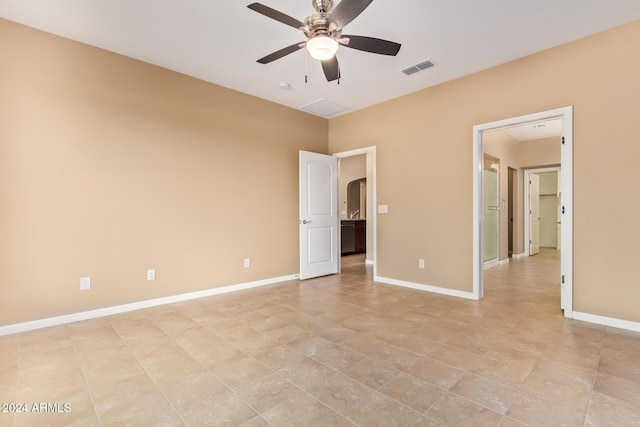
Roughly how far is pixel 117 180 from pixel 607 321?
17.3ft

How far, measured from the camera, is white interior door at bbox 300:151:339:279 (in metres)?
4.92

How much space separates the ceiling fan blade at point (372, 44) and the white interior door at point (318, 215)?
8.44 feet

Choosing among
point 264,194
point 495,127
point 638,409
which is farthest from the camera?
point 264,194

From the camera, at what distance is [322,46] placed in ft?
7.16

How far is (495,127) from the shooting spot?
361 centimetres

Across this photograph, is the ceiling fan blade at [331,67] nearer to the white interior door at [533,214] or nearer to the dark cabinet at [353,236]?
the dark cabinet at [353,236]

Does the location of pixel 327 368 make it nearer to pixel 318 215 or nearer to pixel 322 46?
pixel 322 46

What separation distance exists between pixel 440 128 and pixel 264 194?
2.75 m

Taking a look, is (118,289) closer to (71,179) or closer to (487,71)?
(71,179)

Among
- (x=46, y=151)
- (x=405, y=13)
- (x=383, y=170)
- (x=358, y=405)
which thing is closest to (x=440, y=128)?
(x=383, y=170)

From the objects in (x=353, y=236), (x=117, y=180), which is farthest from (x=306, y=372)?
(x=353, y=236)

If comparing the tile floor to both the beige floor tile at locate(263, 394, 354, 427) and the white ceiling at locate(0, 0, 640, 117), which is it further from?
the white ceiling at locate(0, 0, 640, 117)

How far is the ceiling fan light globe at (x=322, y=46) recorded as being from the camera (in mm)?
2168

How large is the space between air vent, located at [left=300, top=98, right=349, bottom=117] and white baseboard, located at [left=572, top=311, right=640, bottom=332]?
13.4 ft
